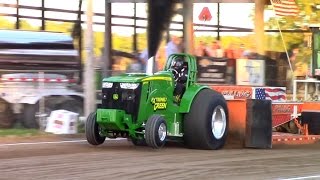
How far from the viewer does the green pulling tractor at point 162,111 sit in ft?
37.9

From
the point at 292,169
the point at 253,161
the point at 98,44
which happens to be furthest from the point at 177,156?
the point at 98,44

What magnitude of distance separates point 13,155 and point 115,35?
13151mm

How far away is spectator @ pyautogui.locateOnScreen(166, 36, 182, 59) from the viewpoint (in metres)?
19.8

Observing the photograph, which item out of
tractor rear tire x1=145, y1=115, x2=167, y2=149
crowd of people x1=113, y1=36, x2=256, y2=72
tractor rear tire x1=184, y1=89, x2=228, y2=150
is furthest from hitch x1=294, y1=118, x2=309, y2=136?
crowd of people x1=113, y1=36, x2=256, y2=72

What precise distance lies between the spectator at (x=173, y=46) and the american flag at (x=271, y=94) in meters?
4.16

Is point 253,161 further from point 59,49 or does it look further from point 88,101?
point 59,49

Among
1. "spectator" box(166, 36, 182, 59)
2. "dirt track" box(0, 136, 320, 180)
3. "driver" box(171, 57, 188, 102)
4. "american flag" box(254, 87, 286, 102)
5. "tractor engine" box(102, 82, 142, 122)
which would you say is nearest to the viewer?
"dirt track" box(0, 136, 320, 180)

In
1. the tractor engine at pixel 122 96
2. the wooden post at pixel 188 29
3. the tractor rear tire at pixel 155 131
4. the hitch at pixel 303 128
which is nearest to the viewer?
the tractor rear tire at pixel 155 131

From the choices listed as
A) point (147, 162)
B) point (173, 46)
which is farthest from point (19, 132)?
point (173, 46)

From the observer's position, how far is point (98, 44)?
23.3m

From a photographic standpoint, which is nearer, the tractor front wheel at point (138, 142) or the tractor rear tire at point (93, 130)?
the tractor rear tire at point (93, 130)

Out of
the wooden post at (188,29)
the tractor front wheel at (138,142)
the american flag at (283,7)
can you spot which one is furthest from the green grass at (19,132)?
the american flag at (283,7)

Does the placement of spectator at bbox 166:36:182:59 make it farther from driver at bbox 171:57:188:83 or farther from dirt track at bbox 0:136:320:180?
dirt track at bbox 0:136:320:180

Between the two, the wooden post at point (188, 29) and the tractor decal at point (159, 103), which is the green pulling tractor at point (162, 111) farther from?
the wooden post at point (188, 29)
